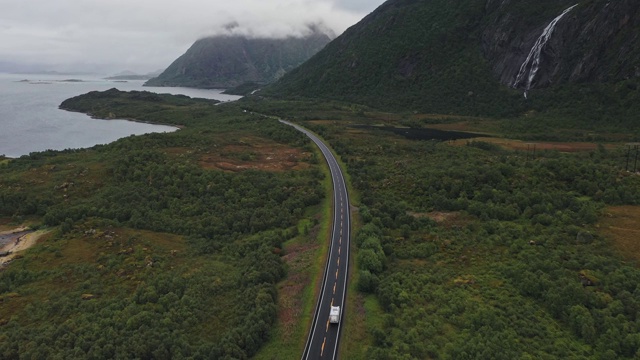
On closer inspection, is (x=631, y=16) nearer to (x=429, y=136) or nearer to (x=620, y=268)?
(x=429, y=136)

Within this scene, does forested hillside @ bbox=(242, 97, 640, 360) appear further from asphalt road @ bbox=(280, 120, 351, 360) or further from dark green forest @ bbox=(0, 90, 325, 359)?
dark green forest @ bbox=(0, 90, 325, 359)

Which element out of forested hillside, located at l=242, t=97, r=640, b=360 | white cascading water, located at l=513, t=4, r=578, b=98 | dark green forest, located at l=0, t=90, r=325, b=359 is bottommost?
dark green forest, located at l=0, t=90, r=325, b=359

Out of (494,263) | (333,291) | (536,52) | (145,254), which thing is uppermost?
(536,52)

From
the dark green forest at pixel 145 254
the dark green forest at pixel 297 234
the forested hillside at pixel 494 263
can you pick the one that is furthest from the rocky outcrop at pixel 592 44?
the dark green forest at pixel 145 254

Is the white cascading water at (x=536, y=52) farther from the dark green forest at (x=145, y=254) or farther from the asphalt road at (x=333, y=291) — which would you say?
the asphalt road at (x=333, y=291)

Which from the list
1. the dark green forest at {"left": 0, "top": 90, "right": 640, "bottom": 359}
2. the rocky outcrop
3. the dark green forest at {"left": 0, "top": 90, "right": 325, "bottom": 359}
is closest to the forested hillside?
the dark green forest at {"left": 0, "top": 90, "right": 640, "bottom": 359}

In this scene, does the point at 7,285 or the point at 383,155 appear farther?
the point at 383,155

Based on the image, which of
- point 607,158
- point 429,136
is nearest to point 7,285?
point 607,158

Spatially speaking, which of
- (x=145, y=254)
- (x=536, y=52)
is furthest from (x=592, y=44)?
(x=145, y=254)

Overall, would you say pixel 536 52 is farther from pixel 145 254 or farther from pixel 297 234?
pixel 145 254
